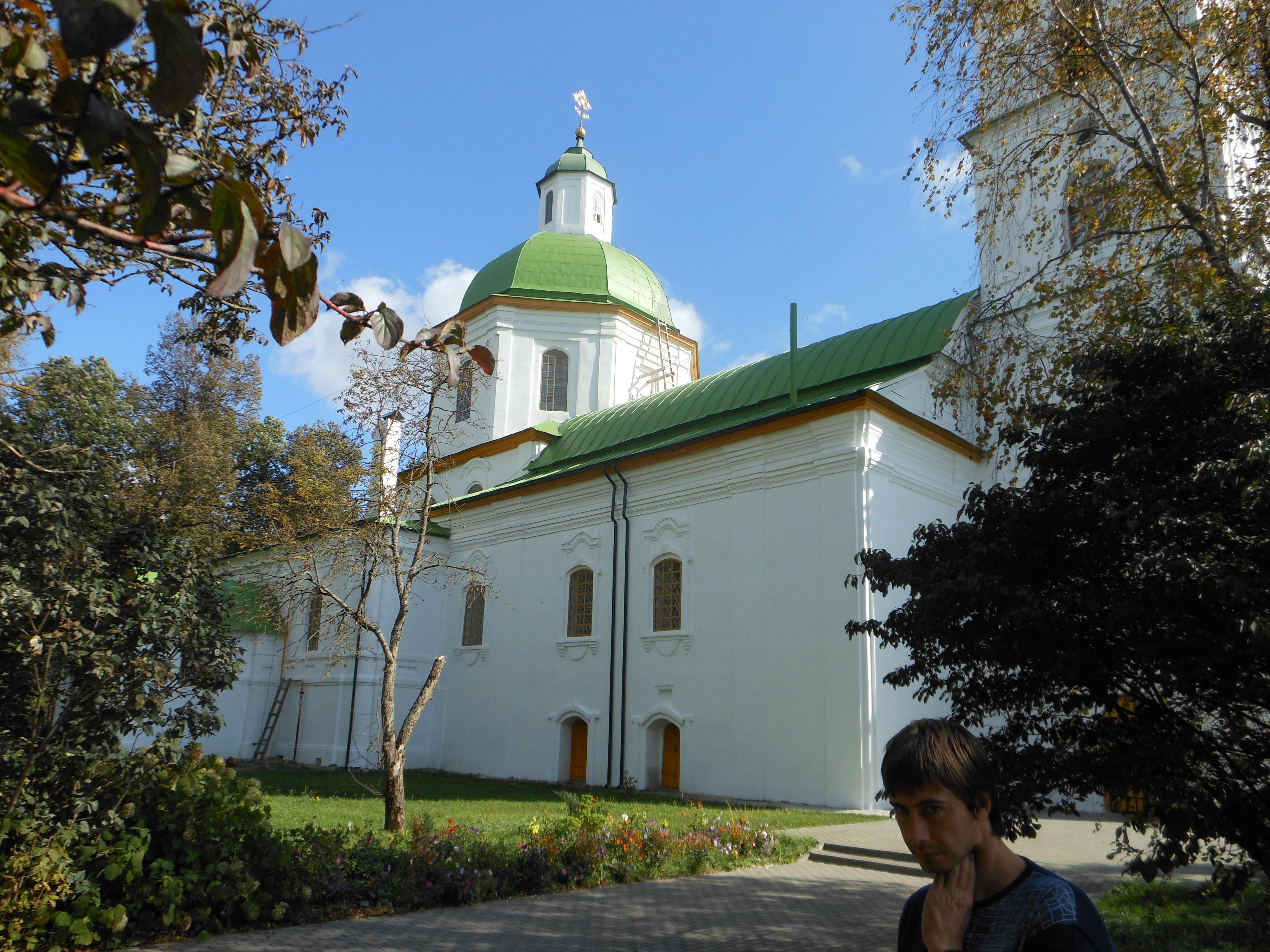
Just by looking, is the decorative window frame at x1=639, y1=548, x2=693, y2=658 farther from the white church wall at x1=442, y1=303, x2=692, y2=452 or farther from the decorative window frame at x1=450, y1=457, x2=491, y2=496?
the white church wall at x1=442, y1=303, x2=692, y2=452

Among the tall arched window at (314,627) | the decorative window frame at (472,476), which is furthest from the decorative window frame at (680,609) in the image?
the decorative window frame at (472,476)

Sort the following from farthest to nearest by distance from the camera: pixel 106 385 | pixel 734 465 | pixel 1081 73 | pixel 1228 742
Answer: pixel 106 385, pixel 734 465, pixel 1081 73, pixel 1228 742

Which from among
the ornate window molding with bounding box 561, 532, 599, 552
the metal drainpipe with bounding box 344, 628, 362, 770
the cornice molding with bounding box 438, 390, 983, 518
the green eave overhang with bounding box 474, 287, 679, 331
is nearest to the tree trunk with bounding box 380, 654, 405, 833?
the cornice molding with bounding box 438, 390, 983, 518

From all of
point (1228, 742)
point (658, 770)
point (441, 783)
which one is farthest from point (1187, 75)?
point (441, 783)

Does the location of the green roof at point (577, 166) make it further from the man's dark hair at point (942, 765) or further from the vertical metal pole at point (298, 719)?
the man's dark hair at point (942, 765)

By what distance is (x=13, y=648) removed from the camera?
5.90m

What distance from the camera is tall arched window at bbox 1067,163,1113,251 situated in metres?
9.65

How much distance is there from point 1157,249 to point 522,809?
37.5 feet

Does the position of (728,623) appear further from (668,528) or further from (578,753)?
(578,753)

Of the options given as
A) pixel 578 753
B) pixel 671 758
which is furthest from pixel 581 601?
pixel 671 758

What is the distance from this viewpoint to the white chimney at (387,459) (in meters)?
12.1

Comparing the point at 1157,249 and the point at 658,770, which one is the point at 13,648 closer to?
the point at 1157,249

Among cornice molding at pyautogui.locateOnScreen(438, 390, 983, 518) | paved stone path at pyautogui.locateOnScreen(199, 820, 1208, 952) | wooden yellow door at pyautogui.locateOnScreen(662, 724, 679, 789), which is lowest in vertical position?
paved stone path at pyautogui.locateOnScreen(199, 820, 1208, 952)

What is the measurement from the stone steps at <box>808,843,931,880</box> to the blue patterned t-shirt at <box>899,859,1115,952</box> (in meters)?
9.40
